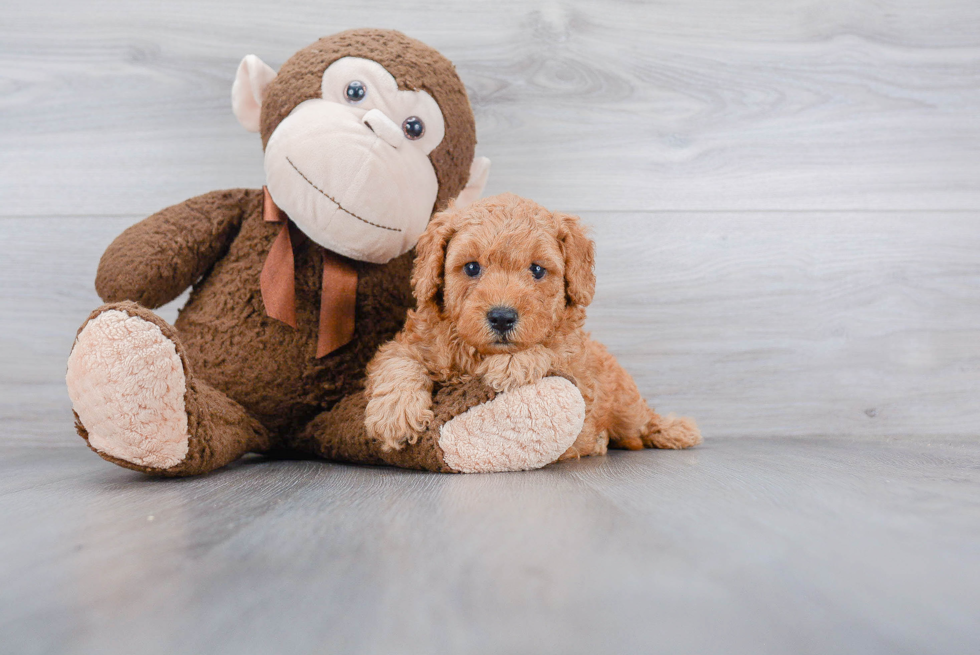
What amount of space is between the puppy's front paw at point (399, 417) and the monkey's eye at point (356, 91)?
1.38ft

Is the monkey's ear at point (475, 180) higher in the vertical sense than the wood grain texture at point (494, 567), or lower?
higher

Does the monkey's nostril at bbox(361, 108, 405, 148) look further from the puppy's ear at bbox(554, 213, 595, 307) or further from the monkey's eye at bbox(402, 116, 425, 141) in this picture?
the puppy's ear at bbox(554, 213, 595, 307)

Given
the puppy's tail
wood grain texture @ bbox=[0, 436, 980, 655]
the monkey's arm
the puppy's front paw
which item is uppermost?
the monkey's arm

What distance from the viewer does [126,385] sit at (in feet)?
2.33

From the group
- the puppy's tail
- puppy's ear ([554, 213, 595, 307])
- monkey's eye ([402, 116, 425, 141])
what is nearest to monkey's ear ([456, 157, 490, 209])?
monkey's eye ([402, 116, 425, 141])

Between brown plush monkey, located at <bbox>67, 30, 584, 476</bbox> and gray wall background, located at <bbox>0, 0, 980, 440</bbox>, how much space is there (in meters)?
0.38

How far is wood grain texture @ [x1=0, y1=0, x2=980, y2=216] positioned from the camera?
4.28 feet

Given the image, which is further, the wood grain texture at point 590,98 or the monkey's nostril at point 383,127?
the wood grain texture at point 590,98

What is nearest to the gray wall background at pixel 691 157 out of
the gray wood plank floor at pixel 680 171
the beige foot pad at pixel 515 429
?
the gray wood plank floor at pixel 680 171

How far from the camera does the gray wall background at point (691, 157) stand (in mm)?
1307

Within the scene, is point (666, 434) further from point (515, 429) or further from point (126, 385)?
point (126, 385)

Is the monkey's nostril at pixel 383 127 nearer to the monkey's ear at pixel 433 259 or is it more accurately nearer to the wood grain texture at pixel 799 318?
the monkey's ear at pixel 433 259

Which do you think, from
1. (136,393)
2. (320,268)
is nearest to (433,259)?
(320,268)

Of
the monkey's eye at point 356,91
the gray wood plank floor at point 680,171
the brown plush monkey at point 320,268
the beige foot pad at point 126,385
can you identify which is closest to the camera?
the beige foot pad at point 126,385
